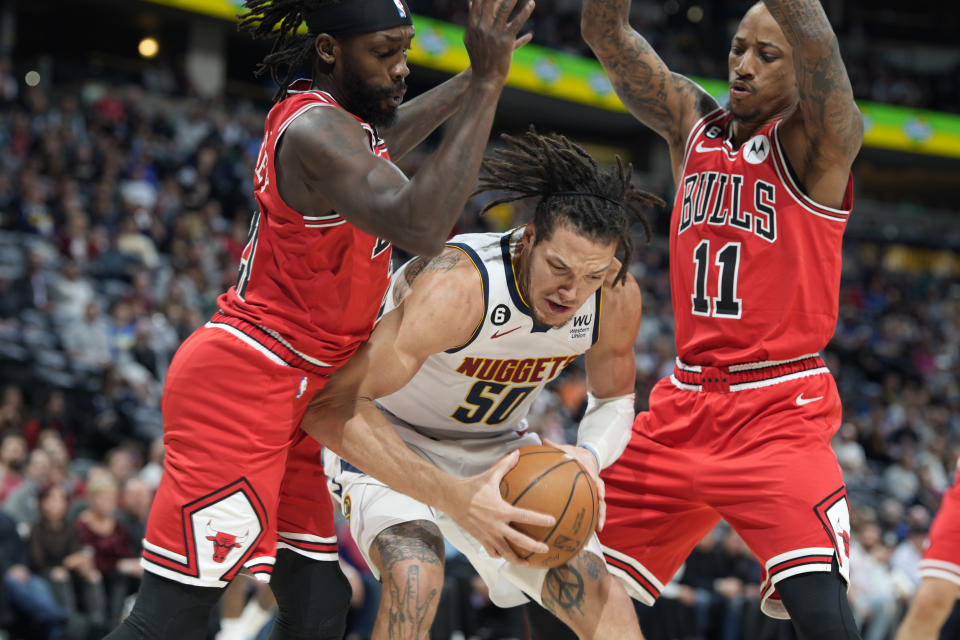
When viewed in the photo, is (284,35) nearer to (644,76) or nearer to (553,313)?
(553,313)

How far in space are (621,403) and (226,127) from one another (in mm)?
12138

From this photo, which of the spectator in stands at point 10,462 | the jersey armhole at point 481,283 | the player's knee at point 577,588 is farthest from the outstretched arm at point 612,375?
the spectator in stands at point 10,462

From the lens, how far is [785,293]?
3539 mm

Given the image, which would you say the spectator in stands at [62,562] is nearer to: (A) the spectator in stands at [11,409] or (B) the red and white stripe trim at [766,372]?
(A) the spectator in stands at [11,409]

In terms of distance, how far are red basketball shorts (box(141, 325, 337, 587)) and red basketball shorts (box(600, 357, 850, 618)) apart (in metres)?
1.24

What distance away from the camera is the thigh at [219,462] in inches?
119

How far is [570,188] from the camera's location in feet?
11.6

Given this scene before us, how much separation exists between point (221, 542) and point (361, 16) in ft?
5.14

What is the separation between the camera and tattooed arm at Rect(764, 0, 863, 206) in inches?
131

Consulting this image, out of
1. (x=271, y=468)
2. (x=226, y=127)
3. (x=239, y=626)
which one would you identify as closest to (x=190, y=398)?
(x=271, y=468)

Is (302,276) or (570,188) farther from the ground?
(570,188)

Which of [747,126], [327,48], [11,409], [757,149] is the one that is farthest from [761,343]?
[11,409]

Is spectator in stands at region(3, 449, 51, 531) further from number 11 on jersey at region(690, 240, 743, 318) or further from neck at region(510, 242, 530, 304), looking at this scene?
number 11 on jersey at region(690, 240, 743, 318)

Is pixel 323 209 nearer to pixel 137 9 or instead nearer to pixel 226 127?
pixel 226 127
